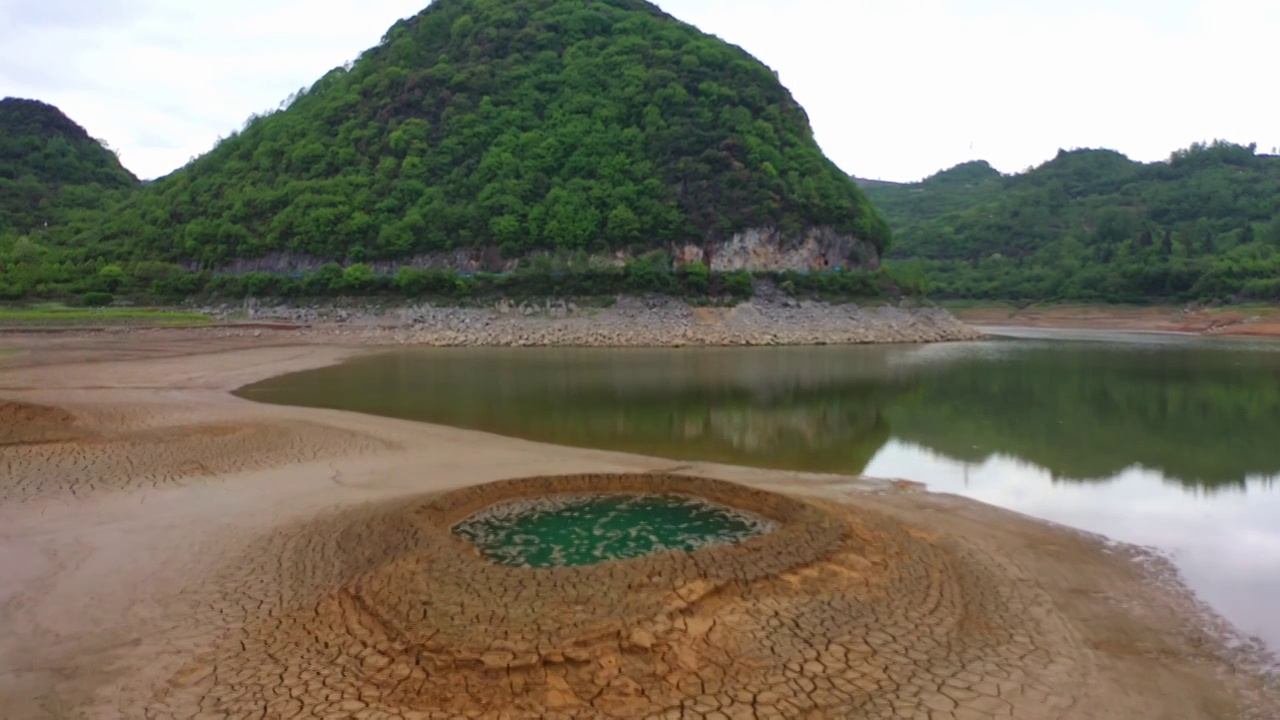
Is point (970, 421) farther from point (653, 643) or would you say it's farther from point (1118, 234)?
point (1118, 234)

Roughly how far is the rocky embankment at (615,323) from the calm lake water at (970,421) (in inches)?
543

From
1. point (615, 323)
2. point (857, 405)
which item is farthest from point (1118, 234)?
point (857, 405)

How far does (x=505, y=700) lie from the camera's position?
20.8 feet

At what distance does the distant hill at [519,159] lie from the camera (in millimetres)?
80750

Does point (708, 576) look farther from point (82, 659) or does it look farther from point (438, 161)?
point (438, 161)

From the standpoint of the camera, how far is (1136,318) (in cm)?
8362

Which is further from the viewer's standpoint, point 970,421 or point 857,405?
point 857,405

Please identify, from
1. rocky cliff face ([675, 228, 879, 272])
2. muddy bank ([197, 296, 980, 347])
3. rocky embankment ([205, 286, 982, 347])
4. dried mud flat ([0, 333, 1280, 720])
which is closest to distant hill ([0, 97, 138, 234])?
rocky embankment ([205, 286, 982, 347])

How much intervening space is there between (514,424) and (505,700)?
1652 centimetres

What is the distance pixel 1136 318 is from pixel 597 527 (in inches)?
3570

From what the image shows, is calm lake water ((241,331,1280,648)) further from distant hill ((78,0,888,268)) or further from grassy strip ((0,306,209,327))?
distant hill ((78,0,888,268))

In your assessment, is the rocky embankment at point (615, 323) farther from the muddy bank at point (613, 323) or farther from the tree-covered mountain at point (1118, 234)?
the tree-covered mountain at point (1118, 234)

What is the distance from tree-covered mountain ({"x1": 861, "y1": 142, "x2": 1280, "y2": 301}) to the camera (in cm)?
8694

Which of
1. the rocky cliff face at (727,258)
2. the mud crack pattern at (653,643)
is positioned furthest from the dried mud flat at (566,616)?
the rocky cliff face at (727,258)
